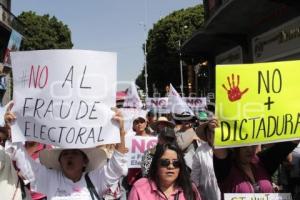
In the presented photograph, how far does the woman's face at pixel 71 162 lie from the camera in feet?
12.9

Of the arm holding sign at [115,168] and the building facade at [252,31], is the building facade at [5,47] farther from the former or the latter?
the arm holding sign at [115,168]

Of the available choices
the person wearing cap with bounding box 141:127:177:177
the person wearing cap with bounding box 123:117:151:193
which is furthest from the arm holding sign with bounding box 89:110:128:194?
the person wearing cap with bounding box 123:117:151:193

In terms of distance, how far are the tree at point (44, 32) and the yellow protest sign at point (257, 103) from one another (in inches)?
1850

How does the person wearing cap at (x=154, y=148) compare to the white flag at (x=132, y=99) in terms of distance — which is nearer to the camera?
the person wearing cap at (x=154, y=148)

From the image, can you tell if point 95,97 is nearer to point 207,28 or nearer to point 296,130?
point 296,130

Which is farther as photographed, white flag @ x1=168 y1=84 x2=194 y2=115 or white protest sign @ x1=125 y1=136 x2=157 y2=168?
white flag @ x1=168 y1=84 x2=194 y2=115

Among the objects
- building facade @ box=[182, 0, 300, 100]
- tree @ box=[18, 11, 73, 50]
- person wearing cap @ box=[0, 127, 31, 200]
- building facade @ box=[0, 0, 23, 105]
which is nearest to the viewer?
person wearing cap @ box=[0, 127, 31, 200]

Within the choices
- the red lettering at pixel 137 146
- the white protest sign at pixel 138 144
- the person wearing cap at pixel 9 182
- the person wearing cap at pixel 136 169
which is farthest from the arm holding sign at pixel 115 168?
the red lettering at pixel 137 146

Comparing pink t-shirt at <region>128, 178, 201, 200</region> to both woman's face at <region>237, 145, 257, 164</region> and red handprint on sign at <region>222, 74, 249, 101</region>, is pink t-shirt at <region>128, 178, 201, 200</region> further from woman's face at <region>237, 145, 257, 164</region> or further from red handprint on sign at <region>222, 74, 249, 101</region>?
red handprint on sign at <region>222, 74, 249, 101</region>

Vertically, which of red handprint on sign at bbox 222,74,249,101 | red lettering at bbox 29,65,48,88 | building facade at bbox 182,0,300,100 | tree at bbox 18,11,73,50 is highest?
tree at bbox 18,11,73,50

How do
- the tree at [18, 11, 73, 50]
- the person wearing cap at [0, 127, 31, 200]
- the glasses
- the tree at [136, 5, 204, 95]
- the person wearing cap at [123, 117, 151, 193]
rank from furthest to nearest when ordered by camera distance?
the tree at [136, 5, 204, 95] < the tree at [18, 11, 73, 50] < the person wearing cap at [123, 117, 151, 193] < the glasses < the person wearing cap at [0, 127, 31, 200]

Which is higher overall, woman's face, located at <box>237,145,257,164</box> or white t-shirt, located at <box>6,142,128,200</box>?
woman's face, located at <box>237,145,257,164</box>

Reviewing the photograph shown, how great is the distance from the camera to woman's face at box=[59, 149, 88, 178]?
392cm

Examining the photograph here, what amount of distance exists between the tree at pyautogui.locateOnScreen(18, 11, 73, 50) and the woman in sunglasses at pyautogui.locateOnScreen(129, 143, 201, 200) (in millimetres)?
47065
